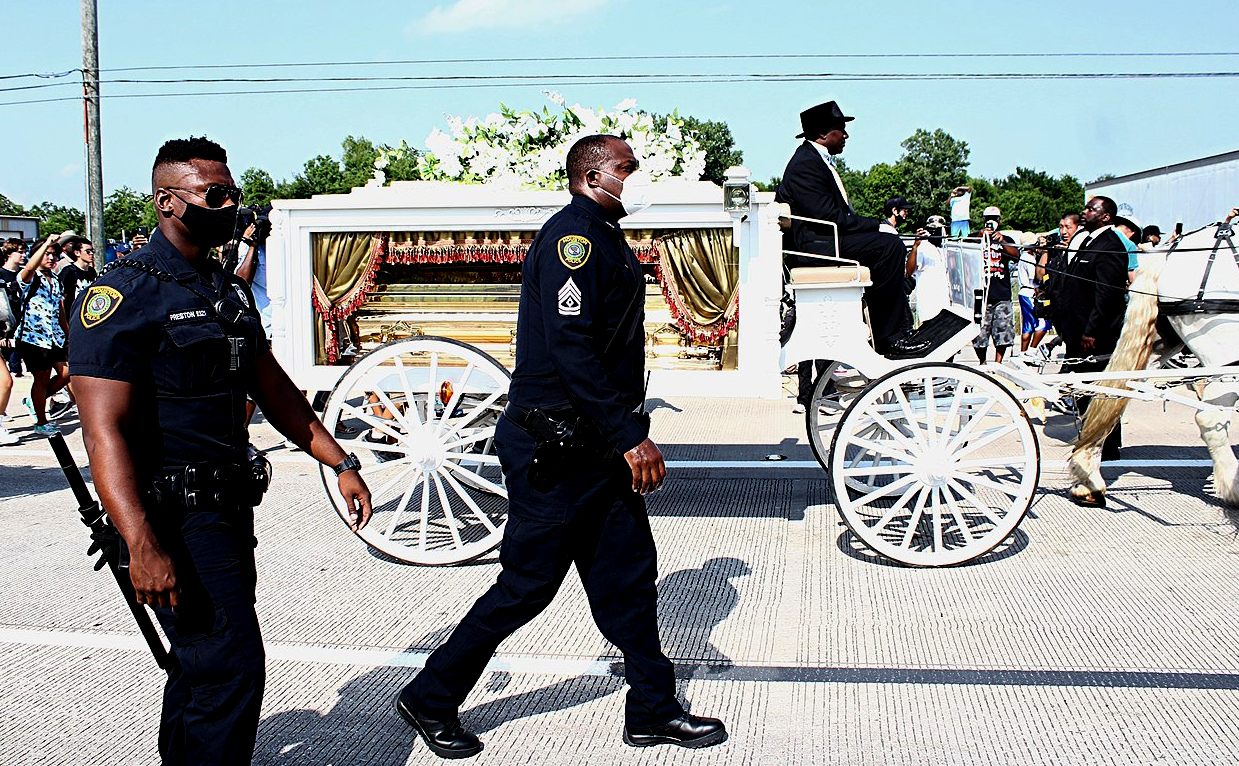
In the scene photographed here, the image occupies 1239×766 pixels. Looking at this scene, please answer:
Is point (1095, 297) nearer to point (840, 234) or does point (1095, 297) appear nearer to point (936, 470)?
point (840, 234)

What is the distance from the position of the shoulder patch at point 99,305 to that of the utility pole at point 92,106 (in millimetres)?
18057

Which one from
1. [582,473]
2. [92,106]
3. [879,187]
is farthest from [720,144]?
[582,473]

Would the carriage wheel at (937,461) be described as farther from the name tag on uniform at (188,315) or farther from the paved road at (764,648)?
the name tag on uniform at (188,315)

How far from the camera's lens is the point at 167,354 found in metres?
2.85

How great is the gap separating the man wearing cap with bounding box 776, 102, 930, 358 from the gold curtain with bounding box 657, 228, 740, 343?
610mm

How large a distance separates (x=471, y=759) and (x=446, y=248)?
3316mm

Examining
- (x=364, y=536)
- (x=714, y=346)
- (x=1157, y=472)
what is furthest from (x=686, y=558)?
(x=1157, y=472)

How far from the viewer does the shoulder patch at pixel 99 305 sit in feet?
9.09

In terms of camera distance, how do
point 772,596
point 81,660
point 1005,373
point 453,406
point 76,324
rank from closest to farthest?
1. point 76,324
2. point 81,660
3. point 772,596
4. point 453,406
5. point 1005,373

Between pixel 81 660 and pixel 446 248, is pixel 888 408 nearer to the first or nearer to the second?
pixel 446 248

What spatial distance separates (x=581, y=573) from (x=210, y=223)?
1671mm

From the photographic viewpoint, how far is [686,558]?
611cm

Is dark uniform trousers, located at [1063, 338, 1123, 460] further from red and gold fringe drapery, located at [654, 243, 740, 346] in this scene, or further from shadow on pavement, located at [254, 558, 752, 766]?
shadow on pavement, located at [254, 558, 752, 766]

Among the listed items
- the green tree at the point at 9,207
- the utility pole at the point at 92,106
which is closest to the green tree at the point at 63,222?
the green tree at the point at 9,207
